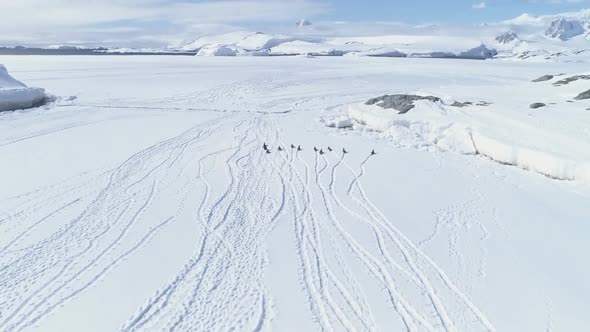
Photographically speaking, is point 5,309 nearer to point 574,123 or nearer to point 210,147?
point 210,147

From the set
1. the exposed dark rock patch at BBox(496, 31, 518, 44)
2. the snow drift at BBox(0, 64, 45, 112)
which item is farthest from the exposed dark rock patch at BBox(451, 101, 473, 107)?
the exposed dark rock patch at BBox(496, 31, 518, 44)

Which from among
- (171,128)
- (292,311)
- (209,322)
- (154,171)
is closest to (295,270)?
(292,311)

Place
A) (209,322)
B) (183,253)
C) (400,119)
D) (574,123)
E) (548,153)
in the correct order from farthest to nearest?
(400,119) → (574,123) → (548,153) → (183,253) → (209,322)

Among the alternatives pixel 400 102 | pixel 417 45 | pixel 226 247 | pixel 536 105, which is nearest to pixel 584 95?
pixel 536 105

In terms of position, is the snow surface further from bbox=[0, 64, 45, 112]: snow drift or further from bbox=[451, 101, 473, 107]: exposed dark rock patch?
bbox=[0, 64, 45, 112]: snow drift

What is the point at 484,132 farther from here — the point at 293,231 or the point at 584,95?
the point at 293,231

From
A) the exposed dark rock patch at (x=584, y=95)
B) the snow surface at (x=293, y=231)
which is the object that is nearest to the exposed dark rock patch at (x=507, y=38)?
the exposed dark rock patch at (x=584, y=95)
